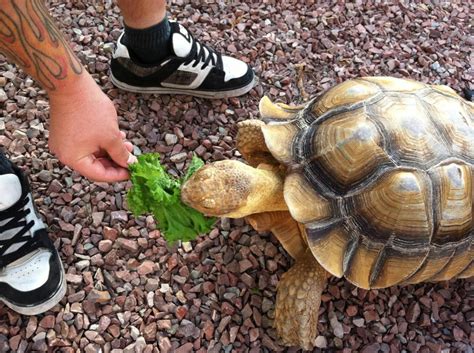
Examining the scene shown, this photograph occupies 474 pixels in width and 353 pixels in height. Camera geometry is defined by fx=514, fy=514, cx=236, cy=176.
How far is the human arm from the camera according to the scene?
147 centimetres

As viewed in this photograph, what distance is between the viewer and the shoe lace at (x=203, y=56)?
8.41ft

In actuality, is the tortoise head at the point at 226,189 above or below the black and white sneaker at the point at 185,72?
above

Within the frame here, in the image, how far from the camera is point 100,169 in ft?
5.29

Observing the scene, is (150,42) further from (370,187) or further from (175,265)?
(370,187)

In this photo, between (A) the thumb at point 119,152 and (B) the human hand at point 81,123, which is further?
(A) the thumb at point 119,152

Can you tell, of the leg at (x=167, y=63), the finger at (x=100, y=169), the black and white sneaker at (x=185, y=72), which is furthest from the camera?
the black and white sneaker at (x=185, y=72)

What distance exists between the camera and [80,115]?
4.82 ft

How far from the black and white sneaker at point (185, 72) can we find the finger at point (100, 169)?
943 millimetres

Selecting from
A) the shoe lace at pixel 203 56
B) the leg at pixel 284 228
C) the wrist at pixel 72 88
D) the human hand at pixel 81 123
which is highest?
the wrist at pixel 72 88

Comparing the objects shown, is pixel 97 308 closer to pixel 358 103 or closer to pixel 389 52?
pixel 358 103

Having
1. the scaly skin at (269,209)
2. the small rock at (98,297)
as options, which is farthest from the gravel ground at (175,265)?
the scaly skin at (269,209)

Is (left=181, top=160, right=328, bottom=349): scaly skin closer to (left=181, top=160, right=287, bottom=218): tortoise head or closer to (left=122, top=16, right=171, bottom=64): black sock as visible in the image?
(left=181, top=160, right=287, bottom=218): tortoise head

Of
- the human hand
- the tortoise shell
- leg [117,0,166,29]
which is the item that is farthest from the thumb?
leg [117,0,166,29]

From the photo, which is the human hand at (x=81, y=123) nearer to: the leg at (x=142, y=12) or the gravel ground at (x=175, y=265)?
the gravel ground at (x=175, y=265)
